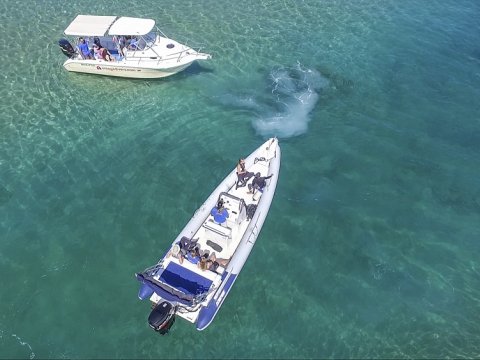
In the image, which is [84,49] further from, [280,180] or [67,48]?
[280,180]

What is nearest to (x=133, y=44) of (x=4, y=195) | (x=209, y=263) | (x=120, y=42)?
(x=120, y=42)

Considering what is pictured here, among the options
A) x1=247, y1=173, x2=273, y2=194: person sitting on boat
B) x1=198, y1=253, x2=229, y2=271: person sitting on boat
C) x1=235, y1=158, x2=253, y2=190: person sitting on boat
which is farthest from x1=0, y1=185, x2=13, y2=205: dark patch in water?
x1=247, y1=173, x2=273, y2=194: person sitting on boat

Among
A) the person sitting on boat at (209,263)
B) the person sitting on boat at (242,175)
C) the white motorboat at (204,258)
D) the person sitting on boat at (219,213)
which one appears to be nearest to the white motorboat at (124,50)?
the person sitting on boat at (242,175)

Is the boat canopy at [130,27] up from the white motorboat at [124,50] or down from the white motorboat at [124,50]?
up

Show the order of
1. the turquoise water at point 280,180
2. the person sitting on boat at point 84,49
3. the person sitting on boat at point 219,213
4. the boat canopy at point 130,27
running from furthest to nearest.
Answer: the person sitting on boat at point 84,49 < the boat canopy at point 130,27 < the person sitting on boat at point 219,213 < the turquoise water at point 280,180

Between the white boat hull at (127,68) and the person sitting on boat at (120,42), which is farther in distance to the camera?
the person sitting on boat at (120,42)

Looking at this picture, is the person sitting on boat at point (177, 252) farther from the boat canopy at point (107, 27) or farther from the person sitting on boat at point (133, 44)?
the person sitting on boat at point (133, 44)

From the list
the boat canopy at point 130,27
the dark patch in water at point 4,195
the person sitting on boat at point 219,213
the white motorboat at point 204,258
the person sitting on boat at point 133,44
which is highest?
the boat canopy at point 130,27
